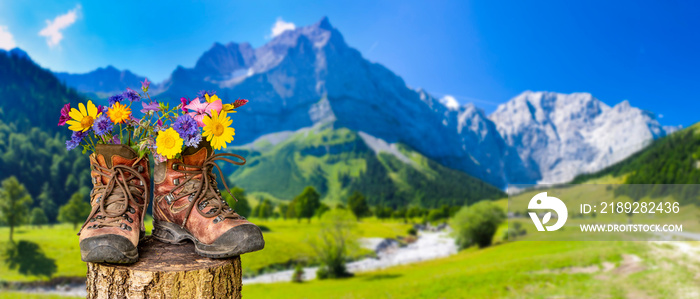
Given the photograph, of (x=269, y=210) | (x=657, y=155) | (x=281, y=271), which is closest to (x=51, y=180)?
(x=269, y=210)

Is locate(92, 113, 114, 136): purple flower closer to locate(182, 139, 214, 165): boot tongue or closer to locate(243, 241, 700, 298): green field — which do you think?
locate(182, 139, 214, 165): boot tongue

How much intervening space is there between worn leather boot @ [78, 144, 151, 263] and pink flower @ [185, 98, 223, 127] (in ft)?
2.74

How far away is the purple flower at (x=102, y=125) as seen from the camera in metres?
3.98

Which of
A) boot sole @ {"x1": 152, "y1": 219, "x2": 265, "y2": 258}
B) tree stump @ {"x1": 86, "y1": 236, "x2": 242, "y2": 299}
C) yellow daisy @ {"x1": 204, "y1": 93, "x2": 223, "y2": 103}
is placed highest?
yellow daisy @ {"x1": 204, "y1": 93, "x2": 223, "y2": 103}

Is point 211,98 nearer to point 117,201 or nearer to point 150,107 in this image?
point 150,107

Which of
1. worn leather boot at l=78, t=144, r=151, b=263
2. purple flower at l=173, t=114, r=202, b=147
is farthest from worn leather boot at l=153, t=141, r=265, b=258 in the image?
purple flower at l=173, t=114, r=202, b=147

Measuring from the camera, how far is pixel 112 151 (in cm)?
411

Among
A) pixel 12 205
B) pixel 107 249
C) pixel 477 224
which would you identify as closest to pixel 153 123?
pixel 107 249

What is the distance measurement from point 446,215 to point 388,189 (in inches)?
2107

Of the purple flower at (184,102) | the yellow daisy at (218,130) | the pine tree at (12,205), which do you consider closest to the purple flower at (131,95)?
the purple flower at (184,102)

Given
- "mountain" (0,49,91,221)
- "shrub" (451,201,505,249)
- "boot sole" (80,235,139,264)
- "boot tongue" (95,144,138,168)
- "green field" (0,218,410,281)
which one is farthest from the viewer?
"mountain" (0,49,91,221)

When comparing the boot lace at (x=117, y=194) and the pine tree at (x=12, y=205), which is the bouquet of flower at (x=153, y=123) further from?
the pine tree at (x=12, y=205)

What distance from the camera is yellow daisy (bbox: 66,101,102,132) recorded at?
13.1 feet

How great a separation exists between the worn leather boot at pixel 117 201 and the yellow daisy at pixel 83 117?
0.25 m
